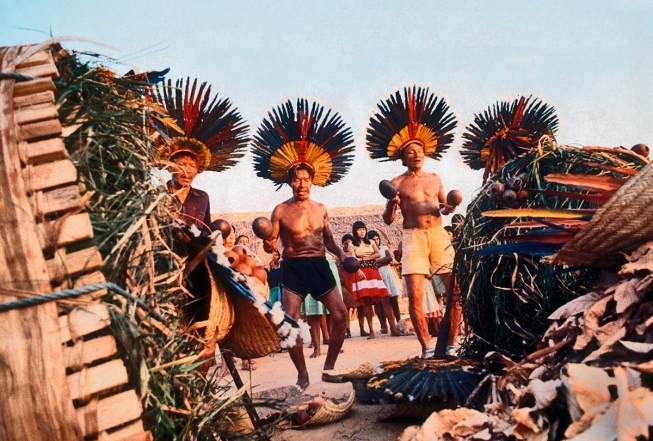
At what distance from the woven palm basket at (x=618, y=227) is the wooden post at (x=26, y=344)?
5.31 feet

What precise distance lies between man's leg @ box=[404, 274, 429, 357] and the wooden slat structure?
459 centimetres

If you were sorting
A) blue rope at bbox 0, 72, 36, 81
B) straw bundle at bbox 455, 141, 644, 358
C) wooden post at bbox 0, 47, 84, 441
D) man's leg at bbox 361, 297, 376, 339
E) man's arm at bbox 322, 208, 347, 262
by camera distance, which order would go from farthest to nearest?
man's leg at bbox 361, 297, 376, 339, man's arm at bbox 322, 208, 347, 262, straw bundle at bbox 455, 141, 644, 358, blue rope at bbox 0, 72, 36, 81, wooden post at bbox 0, 47, 84, 441

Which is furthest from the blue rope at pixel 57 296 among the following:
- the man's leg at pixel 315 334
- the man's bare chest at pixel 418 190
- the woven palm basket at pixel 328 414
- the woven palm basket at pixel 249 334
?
the man's leg at pixel 315 334

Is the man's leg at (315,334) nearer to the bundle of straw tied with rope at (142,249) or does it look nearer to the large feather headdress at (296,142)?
the large feather headdress at (296,142)

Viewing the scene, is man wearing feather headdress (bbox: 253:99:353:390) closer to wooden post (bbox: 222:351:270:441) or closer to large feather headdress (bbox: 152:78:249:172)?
large feather headdress (bbox: 152:78:249:172)

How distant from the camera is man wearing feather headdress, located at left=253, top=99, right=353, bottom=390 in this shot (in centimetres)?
552

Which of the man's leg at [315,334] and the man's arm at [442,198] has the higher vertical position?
the man's arm at [442,198]

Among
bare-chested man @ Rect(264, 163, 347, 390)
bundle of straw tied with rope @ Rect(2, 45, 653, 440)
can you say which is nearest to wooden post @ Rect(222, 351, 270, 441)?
bundle of straw tied with rope @ Rect(2, 45, 653, 440)

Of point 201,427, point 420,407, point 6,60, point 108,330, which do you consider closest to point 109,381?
point 108,330

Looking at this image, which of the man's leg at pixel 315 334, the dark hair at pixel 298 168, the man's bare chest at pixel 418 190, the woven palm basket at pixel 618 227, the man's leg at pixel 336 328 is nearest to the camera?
the woven palm basket at pixel 618 227

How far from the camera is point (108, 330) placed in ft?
4.53

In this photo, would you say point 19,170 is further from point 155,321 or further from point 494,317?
point 494,317

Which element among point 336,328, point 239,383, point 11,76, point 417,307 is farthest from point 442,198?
point 11,76

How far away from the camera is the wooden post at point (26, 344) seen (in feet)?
3.92
